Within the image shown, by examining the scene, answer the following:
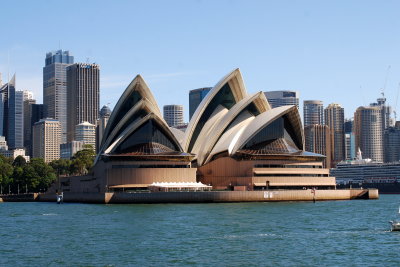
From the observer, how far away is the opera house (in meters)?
102

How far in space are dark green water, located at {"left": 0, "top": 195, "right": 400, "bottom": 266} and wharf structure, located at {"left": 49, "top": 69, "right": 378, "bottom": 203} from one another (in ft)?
113

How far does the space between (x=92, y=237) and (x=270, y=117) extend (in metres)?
59.6

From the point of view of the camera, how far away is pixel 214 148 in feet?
356

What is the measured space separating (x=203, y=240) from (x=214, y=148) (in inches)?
2485

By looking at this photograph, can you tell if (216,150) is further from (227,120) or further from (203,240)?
(203,240)

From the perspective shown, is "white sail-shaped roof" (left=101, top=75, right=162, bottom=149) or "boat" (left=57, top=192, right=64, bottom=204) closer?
"white sail-shaped roof" (left=101, top=75, right=162, bottom=149)

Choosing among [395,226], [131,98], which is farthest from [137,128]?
[395,226]

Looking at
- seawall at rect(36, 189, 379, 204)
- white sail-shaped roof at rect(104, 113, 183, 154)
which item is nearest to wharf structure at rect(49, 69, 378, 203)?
white sail-shaped roof at rect(104, 113, 183, 154)

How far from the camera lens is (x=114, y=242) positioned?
147 ft

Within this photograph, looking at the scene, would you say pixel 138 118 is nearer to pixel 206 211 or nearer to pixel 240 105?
pixel 240 105

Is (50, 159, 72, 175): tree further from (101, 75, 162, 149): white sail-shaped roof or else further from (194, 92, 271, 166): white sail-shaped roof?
(194, 92, 271, 166): white sail-shaped roof

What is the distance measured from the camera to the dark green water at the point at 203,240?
123 ft

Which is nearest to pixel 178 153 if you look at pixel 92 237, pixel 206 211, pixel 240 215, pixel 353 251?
pixel 206 211

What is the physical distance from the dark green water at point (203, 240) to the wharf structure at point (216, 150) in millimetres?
34569
